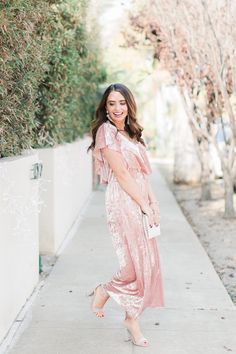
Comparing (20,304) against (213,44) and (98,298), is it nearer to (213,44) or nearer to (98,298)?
(98,298)

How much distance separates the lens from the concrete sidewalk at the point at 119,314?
14.5 feet

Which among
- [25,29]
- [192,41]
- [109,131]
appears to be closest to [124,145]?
[109,131]

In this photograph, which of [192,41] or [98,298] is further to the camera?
[192,41]

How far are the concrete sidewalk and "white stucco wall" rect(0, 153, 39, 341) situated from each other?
0.18 metres

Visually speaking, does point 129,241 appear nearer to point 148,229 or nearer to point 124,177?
point 148,229

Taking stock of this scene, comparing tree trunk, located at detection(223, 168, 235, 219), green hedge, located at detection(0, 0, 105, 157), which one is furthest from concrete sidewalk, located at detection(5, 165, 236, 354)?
tree trunk, located at detection(223, 168, 235, 219)

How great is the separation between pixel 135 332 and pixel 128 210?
836 millimetres

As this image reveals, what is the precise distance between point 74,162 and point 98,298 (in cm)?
593

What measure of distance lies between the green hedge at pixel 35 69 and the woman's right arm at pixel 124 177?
31.3 inches

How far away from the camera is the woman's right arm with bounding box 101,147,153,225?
14.4 feet

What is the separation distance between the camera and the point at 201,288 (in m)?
6.04

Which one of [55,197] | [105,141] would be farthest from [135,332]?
[55,197]

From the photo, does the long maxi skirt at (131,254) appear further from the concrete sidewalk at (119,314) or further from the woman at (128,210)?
the concrete sidewalk at (119,314)

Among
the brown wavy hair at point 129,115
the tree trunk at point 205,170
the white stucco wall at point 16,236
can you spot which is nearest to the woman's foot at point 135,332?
the white stucco wall at point 16,236
